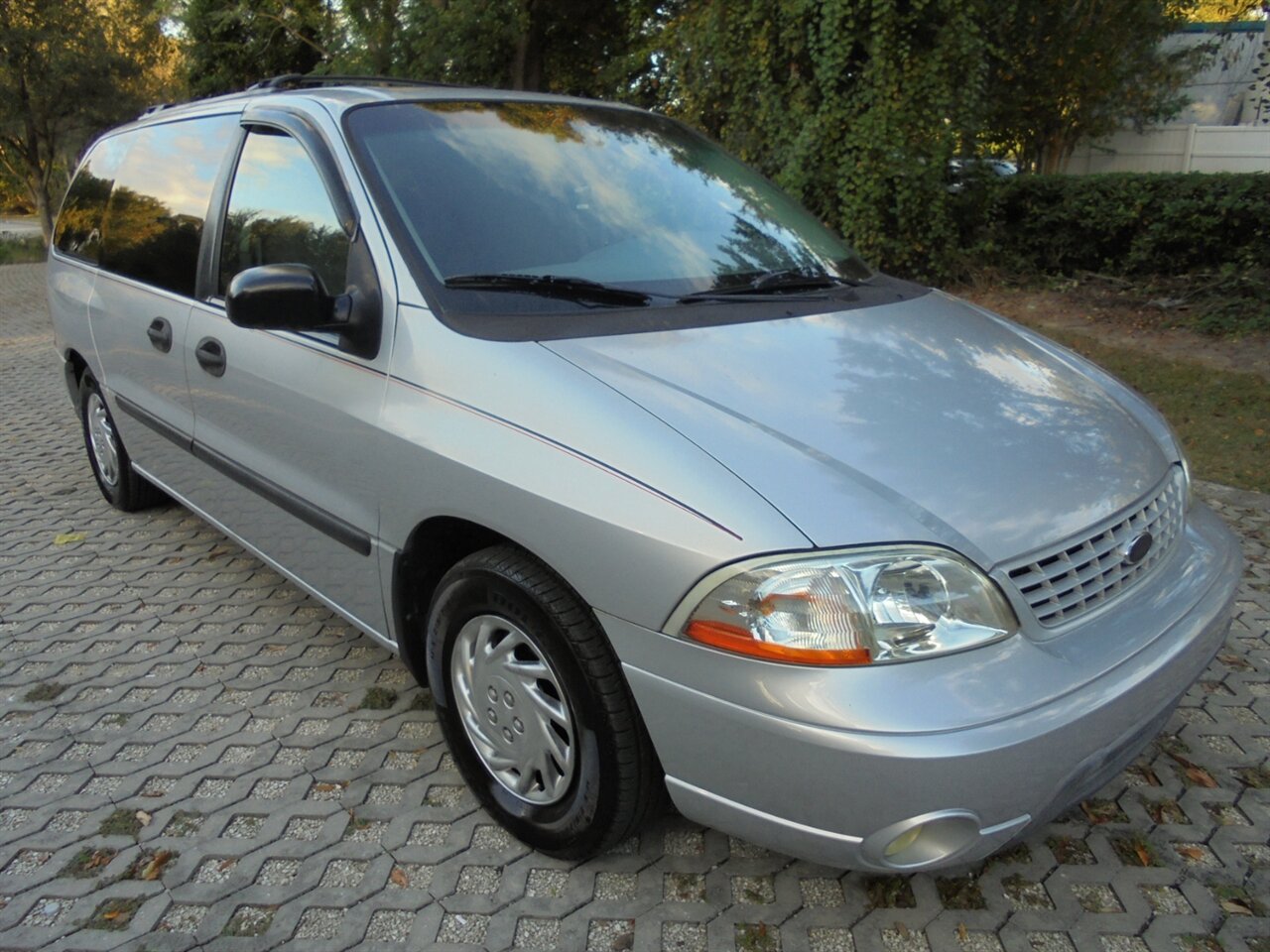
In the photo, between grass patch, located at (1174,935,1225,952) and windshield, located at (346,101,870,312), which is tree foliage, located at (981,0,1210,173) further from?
grass patch, located at (1174,935,1225,952)

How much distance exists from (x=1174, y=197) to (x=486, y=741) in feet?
28.4

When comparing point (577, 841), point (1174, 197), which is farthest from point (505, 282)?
point (1174, 197)

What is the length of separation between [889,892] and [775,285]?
168 cm

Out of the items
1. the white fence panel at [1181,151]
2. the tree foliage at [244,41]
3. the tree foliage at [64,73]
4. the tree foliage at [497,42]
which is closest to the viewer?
the white fence panel at [1181,151]

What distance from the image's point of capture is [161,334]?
11.8ft

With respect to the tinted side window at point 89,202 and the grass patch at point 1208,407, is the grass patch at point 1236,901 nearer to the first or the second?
the grass patch at point 1208,407

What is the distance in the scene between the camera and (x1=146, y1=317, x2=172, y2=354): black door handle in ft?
11.7

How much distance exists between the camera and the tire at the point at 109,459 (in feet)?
15.4

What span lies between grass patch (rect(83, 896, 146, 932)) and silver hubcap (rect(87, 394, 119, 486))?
111 inches

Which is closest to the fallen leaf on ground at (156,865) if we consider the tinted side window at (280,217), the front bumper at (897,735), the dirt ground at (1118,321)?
the front bumper at (897,735)

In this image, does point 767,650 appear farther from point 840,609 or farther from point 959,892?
point 959,892

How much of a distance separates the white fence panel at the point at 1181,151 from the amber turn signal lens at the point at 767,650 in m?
14.3

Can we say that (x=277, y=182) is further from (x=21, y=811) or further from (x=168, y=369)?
(x=21, y=811)

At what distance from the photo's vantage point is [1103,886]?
2387mm
